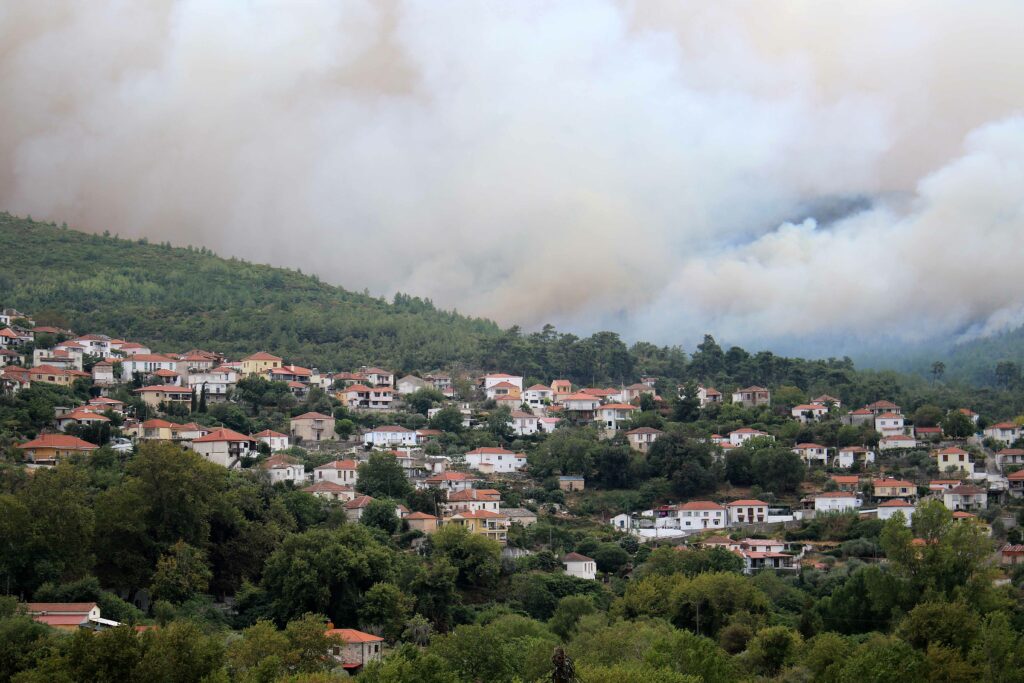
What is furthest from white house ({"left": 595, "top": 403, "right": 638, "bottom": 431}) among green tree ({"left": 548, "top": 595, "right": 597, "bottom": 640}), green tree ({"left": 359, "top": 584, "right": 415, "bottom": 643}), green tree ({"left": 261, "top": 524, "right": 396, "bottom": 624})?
green tree ({"left": 359, "top": 584, "right": 415, "bottom": 643})

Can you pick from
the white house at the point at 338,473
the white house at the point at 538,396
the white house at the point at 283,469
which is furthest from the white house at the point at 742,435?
the white house at the point at 283,469

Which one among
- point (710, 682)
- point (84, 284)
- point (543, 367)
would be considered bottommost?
point (710, 682)

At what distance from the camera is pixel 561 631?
47938 millimetres

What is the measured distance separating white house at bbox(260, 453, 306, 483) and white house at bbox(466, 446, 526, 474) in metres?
10.8

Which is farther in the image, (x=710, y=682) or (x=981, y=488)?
(x=981, y=488)

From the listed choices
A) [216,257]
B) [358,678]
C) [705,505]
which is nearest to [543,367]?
[705,505]

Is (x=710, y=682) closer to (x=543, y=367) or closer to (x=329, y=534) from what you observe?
(x=329, y=534)

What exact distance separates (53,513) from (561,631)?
17.7 m

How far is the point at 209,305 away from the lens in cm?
10769

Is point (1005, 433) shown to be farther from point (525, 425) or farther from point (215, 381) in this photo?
point (215, 381)

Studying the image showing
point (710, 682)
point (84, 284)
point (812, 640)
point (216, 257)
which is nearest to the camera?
point (710, 682)

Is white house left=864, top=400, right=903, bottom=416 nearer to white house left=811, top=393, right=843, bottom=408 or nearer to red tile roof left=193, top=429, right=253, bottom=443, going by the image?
white house left=811, top=393, right=843, bottom=408

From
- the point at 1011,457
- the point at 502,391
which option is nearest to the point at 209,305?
the point at 502,391

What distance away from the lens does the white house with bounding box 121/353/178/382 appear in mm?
78562
